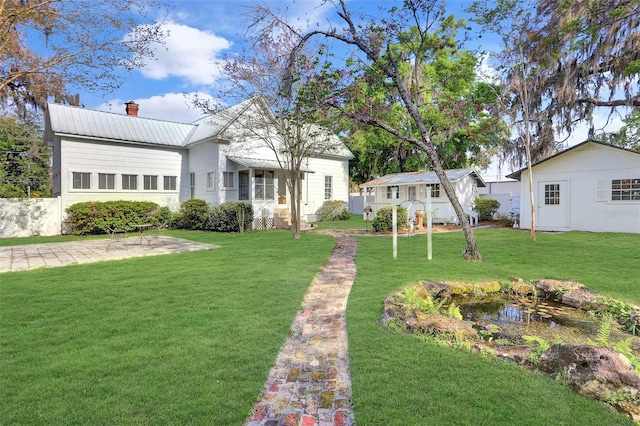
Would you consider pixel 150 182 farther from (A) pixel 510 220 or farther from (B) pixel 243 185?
(A) pixel 510 220

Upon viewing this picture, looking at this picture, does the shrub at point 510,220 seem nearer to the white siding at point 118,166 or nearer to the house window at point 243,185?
the house window at point 243,185

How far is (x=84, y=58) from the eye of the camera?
794cm

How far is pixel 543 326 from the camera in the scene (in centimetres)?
461

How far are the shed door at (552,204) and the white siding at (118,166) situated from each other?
676 inches

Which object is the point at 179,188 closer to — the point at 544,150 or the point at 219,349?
the point at 219,349

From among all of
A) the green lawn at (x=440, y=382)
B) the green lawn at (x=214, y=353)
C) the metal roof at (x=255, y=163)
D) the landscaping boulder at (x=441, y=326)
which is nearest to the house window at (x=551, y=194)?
the green lawn at (x=214, y=353)

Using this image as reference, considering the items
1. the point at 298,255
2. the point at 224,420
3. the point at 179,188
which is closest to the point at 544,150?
the point at 298,255

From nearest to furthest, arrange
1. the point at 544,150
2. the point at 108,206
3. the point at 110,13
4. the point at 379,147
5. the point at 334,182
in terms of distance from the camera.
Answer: the point at 110,13
the point at 108,206
the point at 544,150
the point at 334,182
the point at 379,147

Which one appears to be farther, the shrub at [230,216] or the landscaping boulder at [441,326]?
the shrub at [230,216]

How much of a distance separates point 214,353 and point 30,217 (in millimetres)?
15276

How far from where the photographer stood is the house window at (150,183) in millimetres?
17375

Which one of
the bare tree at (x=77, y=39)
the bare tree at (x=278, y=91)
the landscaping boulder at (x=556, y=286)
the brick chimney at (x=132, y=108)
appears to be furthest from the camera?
the brick chimney at (x=132, y=108)

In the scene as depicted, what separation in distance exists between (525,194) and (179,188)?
655 inches

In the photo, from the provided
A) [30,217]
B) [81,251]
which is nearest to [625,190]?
[81,251]
